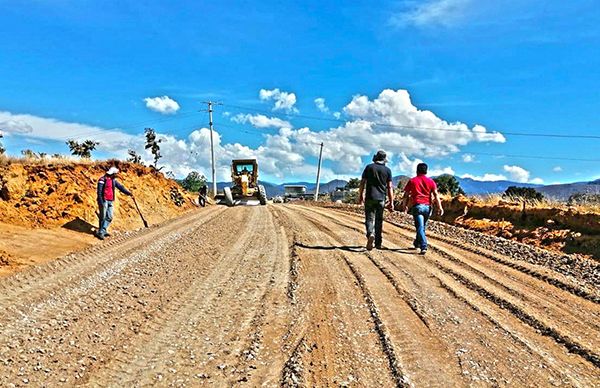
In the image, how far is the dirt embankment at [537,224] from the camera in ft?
41.2

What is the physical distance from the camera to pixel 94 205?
15406 millimetres

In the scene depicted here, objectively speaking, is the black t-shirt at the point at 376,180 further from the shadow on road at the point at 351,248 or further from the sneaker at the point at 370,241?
the shadow on road at the point at 351,248

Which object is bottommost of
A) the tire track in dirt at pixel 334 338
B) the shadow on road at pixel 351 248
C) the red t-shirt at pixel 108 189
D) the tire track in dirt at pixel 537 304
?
the tire track in dirt at pixel 334 338

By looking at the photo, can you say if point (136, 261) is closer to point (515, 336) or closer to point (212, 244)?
point (212, 244)

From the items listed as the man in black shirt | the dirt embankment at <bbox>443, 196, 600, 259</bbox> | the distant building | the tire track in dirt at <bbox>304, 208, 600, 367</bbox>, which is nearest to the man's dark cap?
the man in black shirt

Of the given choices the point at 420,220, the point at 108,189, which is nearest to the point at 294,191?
the point at 108,189

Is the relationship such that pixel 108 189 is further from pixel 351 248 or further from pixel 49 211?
pixel 351 248

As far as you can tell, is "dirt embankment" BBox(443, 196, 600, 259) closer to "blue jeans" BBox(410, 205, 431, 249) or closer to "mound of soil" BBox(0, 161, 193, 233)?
"blue jeans" BBox(410, 205, 431, 249)

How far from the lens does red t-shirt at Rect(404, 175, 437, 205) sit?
9.88 m

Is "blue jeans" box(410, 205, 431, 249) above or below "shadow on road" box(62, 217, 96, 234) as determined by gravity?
above

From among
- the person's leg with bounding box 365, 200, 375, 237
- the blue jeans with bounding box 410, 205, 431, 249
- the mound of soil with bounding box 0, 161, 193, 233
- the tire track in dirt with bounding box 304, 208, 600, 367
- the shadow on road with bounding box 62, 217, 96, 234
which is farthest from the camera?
the shadow on road with bounding box 62, 217, 96, 234

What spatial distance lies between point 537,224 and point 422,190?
7072mm

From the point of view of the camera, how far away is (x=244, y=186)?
31031 millimetres

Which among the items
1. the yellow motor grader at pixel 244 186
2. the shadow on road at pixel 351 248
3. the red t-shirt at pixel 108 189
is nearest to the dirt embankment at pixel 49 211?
the red t-shirt at pixel 108 189
